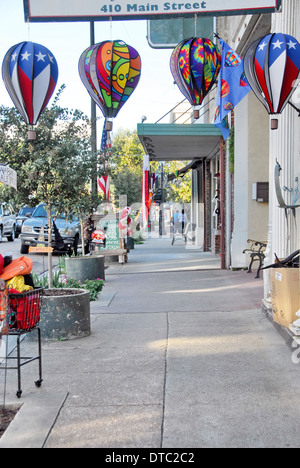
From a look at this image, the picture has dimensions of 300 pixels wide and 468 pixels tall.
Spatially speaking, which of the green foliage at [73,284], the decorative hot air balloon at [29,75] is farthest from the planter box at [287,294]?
the green foliage at [73,284]

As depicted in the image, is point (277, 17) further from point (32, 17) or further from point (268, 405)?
point (268, 405)

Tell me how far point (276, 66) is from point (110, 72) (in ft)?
6.95

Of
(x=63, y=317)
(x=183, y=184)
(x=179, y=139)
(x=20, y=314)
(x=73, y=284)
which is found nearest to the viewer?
(x=20, y=314)

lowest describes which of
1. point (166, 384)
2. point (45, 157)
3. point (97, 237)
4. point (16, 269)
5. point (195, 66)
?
point (166, 384)

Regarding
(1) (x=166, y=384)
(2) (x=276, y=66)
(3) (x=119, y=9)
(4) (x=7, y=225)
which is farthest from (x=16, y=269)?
(4) (x=7, y=225)

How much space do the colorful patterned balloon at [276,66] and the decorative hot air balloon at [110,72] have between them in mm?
1710

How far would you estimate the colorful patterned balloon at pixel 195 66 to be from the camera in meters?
7.25

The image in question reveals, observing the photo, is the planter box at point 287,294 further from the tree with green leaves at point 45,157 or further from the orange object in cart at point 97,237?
the orange object in cart at point 97,237

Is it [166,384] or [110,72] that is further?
[110,72]

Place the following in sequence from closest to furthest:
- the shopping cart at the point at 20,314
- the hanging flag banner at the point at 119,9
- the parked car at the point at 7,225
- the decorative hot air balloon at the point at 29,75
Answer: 1. the shopping cart at the point at 20,314
2. the hanging flag banner at the point at 119,9
3. the decorative hot air balloon at the point at 29,75
4. the parked car at the point at 7,225

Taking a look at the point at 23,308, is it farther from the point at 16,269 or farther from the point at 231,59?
the point at 231,59

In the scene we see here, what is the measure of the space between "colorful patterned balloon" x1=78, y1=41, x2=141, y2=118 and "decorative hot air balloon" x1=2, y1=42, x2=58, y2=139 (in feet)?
1.70

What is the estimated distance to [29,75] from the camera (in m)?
6.35
